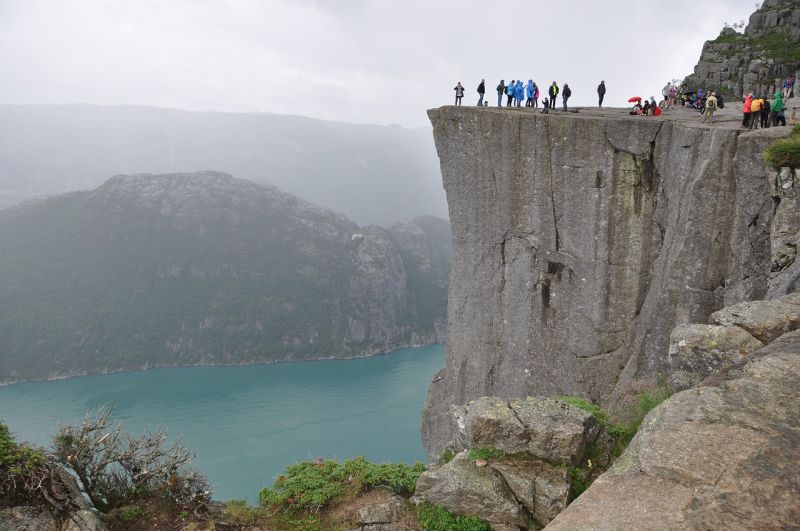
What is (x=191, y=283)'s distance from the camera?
164m

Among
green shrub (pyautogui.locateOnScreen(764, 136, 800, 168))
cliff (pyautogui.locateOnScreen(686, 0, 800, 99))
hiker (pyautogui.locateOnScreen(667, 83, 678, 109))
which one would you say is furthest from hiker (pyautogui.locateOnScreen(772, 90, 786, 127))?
cliff (pyautogui.locateOnScreen(686, 0, 800, 99))

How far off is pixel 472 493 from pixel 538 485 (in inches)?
45.8

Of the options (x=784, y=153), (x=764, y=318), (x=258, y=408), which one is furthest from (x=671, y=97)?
(x=258, y=408)

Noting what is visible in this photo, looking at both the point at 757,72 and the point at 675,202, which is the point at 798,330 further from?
the point at 757,72

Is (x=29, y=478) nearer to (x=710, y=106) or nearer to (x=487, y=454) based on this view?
(x=487, y=454)

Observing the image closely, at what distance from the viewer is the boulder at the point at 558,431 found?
9.01 meters

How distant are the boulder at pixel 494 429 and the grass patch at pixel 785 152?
952cm

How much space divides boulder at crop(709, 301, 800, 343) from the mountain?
137943 millimetres

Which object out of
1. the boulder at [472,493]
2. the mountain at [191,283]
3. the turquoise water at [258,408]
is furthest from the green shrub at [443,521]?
the mountain at [191,283]

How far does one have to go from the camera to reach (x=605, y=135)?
18.9 metres

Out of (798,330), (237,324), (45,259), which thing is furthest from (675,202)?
(45,259)

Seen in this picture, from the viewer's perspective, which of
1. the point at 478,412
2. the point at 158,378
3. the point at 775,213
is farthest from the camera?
the point at 158,378

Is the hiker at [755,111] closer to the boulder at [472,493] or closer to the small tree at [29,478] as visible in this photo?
the boulder at [472,493]

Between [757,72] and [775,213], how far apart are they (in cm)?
2253
